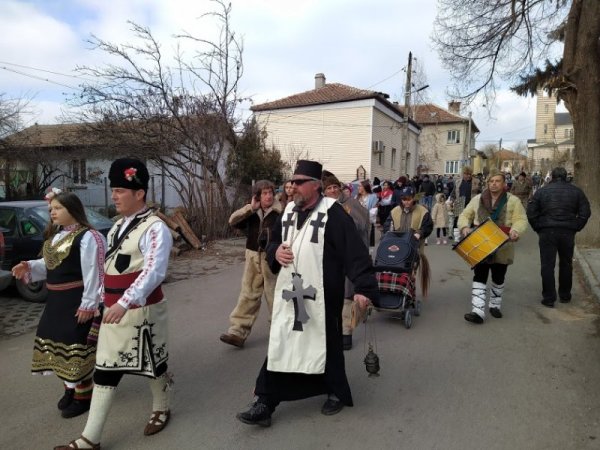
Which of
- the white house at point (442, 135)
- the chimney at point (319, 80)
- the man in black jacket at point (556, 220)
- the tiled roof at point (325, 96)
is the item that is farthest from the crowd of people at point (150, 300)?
the white house at point (442, 135)

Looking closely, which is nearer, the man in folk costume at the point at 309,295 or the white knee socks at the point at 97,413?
the white knee socks at the point at 97,413

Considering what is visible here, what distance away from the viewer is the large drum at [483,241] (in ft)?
18.1

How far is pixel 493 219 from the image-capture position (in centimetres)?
584

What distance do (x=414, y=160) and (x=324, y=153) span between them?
43.1ft

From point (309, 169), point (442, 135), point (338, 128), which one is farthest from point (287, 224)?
point (442, 135)

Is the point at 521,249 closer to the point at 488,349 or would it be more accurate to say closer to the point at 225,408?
the point at 488,349

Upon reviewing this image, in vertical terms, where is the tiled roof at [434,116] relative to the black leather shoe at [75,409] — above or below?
above

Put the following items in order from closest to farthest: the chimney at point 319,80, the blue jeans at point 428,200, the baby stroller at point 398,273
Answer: the baby stroller at point 398,273
the blue jeans at point 428,200
the chimney at point 319,80

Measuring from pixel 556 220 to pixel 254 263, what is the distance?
439cm

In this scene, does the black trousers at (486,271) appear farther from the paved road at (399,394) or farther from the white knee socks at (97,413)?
the white knee socks at (97,413)

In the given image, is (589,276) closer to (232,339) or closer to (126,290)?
(232,339)

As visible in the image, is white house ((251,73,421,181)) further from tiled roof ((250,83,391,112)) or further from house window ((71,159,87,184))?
house window ((71,159,87,184))

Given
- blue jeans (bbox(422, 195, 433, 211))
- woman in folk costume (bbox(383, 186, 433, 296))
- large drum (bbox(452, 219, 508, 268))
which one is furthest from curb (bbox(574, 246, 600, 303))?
blue jeans (bbox(422, 195, 433, 211))

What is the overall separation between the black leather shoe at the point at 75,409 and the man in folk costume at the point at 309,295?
4.24 ft
